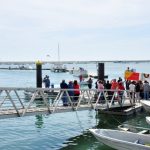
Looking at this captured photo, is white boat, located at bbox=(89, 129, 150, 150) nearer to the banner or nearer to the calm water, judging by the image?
→ the calm water

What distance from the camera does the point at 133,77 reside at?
31.2m

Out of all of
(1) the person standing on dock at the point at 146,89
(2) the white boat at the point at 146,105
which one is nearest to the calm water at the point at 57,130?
(2) the white boat at the point at 146,105

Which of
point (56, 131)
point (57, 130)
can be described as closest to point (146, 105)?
point (57, 130)

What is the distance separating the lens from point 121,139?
16281 millimetres

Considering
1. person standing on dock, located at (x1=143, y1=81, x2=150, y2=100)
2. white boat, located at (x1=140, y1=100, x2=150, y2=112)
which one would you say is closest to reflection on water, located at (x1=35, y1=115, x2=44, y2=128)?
white boat, located at (x1=140, y1=100, x2=150, y2=112)

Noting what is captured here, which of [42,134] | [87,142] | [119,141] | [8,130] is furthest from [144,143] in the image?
[8,130]

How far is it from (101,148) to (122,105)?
8.34 m

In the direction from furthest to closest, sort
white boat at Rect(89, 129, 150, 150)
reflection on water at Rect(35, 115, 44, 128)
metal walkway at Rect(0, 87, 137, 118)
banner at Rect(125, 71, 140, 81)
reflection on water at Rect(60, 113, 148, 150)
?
banner at Rect(125, 71, 140, 81) < reflection on water at Rect(35, 115, 44, 128) < reflection on water at Rect(60, 113, 148, 150) < metal walkway at Rect(0, 87, 137, 118) < white boat at Rect(89, 129, 150, 150)

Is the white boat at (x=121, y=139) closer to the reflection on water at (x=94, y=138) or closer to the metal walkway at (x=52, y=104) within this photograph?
the reflection on water at (x=94, y=138)

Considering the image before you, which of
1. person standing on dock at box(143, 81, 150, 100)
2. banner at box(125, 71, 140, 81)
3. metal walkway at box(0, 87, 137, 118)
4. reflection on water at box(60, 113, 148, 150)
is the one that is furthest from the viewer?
banner at box(125, 71, 140, 81)

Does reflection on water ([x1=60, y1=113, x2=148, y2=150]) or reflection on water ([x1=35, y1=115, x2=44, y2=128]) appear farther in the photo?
reflection on water ([x1=35, y1=115, x2=44, y2=128])

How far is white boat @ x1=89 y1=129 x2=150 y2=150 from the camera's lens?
14926 millimetres

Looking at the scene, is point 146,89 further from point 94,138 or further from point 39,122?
point 94,138

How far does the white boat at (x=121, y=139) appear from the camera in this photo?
49.0 ft
